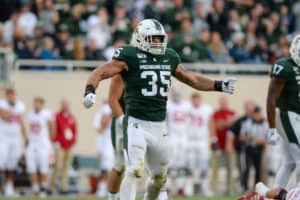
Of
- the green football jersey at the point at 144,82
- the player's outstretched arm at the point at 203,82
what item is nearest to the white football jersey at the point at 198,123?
the player's outstretched arm at the point at 203,82

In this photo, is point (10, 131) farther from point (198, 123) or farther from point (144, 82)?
point (144, 82)

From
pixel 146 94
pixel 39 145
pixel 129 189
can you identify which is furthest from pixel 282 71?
pixel 39 145

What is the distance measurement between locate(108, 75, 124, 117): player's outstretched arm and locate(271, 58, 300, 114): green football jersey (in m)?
1.73

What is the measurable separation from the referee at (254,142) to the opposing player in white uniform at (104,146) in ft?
7.72

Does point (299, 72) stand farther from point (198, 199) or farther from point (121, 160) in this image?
point (198, 199)

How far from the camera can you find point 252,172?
20.8m

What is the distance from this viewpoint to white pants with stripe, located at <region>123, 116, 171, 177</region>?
10.9 metres

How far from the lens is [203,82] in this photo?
11.6m

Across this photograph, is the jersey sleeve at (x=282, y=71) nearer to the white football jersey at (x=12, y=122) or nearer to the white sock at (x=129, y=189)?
the white sock at (x=129, y=189)

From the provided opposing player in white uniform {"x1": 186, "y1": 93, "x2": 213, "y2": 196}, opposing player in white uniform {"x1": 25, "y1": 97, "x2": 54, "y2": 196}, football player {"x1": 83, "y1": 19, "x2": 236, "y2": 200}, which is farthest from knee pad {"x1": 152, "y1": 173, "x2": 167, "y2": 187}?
opposing player in white uniform {"x1": 186, "y1": 93, "x2": 213, "y2": 196}

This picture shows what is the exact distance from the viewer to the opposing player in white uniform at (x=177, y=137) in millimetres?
19516

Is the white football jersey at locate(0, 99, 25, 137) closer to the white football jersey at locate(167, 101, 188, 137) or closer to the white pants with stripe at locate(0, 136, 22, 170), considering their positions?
the white pants with stripe at locate(0, 136, 22, 170)

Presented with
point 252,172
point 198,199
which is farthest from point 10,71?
point 198,199

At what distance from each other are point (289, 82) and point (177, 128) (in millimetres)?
7698
